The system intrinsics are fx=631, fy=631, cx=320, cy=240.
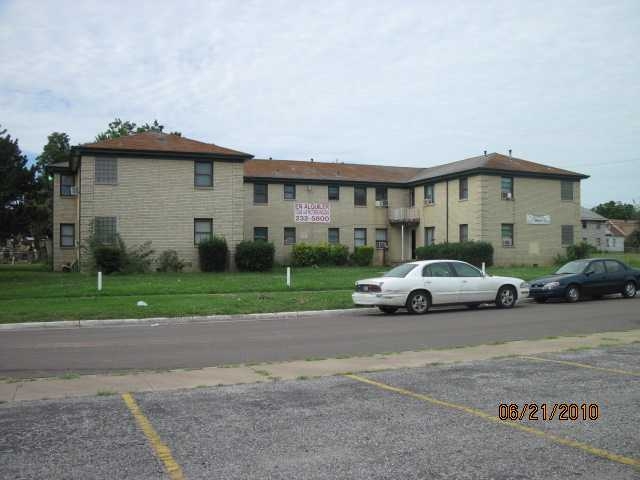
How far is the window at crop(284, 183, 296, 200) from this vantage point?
4291 cm

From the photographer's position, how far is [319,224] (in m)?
43.5

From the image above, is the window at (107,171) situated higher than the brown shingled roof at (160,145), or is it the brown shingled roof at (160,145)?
the brown shingled roof at (160,145)

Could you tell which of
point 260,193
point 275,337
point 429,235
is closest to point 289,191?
point 260,193

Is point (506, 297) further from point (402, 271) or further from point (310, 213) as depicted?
point (310, 213)

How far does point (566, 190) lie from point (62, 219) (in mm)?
32277

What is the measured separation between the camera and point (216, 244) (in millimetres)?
34000

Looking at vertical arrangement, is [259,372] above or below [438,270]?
below

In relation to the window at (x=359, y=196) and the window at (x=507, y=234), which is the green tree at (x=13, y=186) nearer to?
the window at (x=359, y=196)

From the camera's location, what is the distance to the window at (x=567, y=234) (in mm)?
41656

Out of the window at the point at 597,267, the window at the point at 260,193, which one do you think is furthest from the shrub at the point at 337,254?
the window at the point at 597,267

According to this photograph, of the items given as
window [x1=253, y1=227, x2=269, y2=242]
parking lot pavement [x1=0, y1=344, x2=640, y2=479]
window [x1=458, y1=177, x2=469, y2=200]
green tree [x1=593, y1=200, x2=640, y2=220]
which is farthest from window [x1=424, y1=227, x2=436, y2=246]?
green tree [x1=593, y1=200, x2=640, y2=220]

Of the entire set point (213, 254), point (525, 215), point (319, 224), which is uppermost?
point (525, 215)

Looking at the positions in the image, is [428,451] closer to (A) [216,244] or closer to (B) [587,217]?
(A) [216,244]

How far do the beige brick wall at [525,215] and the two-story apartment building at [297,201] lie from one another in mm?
Result: 67
